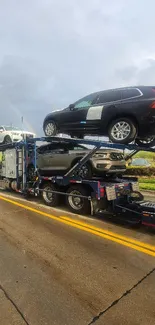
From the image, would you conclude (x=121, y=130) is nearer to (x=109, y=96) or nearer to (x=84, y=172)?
(x=109, y=96)

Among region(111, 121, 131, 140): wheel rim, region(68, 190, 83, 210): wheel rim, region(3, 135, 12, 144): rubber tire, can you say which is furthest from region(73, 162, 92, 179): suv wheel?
region(3, 135, 12, 144): rubber tire

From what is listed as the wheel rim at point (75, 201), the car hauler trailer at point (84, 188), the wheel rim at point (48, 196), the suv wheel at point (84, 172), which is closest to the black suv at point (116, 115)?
the car hauler trailer at point (84, 188)

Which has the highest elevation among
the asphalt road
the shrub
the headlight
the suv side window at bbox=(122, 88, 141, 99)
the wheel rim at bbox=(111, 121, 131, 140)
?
the suv side window at bbox=(122, 88, 141, 99)

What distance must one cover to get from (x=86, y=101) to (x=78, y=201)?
9.83 feet

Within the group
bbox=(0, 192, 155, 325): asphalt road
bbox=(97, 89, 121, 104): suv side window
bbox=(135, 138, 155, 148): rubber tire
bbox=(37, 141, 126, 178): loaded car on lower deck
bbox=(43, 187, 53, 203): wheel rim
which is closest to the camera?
bbox=(0, 192, 155, 325): asphalt road

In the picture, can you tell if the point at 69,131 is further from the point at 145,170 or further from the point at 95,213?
the point at 145,170

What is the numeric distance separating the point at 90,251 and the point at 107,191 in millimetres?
2437

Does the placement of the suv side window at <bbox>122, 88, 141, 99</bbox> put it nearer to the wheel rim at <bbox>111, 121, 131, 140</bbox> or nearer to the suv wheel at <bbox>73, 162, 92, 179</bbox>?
the wheel rim at <bbox>111, 121, 131, 140</bbox>

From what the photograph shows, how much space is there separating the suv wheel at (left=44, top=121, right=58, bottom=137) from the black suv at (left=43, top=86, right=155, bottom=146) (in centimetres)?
29

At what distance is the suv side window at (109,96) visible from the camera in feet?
21.3

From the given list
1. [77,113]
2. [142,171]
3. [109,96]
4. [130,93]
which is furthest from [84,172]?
[142,171]

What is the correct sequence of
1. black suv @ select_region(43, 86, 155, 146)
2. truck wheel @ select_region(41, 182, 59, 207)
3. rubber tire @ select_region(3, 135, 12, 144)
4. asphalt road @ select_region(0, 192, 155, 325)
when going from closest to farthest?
asphalt road @ select_region(0, 192, 155, 325) < black suv @ select_region(43, 86, 155, 146) < truck wheel @ select_region(41, 182, 59, 207) < rubber tire @ select_region(3, 135, 12, 144)

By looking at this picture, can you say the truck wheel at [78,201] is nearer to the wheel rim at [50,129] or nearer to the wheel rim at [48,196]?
the wheel rim at [48,196]

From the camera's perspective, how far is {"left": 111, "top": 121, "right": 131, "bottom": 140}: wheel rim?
6.14m
